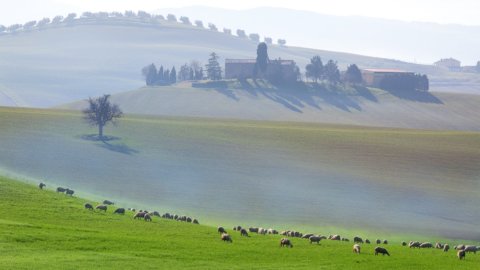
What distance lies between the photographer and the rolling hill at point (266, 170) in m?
75.4

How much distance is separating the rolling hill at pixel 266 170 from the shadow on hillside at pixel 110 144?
0.21 meters

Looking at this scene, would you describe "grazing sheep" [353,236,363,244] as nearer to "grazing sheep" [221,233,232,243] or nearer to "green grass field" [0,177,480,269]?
"green grass field" [0,177,480,269]

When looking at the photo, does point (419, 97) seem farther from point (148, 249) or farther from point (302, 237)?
point (148, 249)

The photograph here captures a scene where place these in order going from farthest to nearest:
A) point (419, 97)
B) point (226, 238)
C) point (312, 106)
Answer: point (419, 97) < point (312, 106) < point (226, 238)

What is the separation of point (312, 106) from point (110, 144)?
82.1 meters

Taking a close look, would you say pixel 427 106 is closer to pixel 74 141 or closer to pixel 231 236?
pixel 74 141

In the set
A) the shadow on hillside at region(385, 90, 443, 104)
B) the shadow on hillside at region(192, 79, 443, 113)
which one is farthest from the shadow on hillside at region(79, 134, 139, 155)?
the shadow on hillside at region(385, 90, 443, 104)

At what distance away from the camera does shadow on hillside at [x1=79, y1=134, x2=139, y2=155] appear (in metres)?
102

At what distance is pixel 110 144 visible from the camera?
344 ft

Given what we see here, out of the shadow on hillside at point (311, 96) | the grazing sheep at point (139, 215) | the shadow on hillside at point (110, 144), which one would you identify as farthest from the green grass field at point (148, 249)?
the shadow on hillside at point (311, 96)

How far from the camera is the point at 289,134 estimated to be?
118 meters

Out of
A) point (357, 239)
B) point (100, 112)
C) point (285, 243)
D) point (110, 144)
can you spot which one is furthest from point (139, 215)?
point (100, 112)

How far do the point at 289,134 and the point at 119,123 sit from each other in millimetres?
20618

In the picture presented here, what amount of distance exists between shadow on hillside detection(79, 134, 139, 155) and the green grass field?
41895 mm
